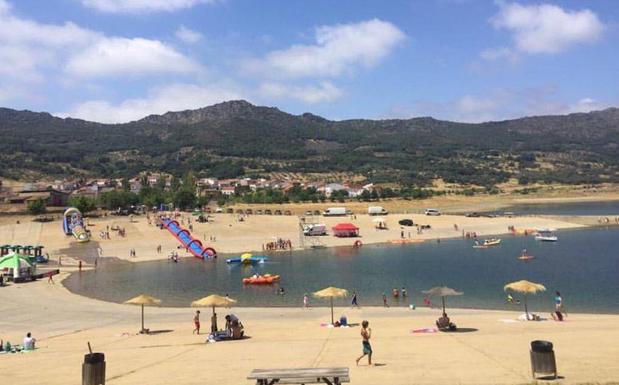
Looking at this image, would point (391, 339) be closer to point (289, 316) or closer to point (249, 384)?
point (249, 384)

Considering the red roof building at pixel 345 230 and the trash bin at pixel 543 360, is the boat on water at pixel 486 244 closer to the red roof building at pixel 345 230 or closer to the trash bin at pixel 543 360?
the red roof building at pixel 345 230

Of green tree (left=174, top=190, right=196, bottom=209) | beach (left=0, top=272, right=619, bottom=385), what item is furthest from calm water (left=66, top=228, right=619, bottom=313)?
green tree (left=174, top=190, right=196, bottom=209)

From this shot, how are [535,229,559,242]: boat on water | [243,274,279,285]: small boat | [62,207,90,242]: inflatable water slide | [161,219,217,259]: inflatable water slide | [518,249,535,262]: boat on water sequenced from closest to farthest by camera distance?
1. [243,274,279,285]: small boat
2. [518,249,535,262]: boat on water
3. [161,219,217,259]: inflatable water slide
4. [62,207,90,242]: inflatable water slide
5. [535,229,559,242]: boat on water

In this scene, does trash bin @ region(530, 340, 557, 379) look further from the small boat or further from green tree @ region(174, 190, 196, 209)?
green tree @ region(174, 190, 196, 209)

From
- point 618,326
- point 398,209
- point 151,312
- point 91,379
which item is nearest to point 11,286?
point 151,312

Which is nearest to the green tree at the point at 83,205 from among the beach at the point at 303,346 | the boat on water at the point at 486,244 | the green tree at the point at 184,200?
the green tree at the point at 184,200

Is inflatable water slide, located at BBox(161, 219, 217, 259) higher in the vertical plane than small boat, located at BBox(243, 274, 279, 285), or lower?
higher

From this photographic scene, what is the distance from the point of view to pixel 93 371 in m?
13.0

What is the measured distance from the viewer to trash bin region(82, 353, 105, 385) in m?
12.9

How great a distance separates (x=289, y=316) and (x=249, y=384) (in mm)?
16336

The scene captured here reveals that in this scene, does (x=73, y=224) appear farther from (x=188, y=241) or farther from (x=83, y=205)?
(x=188, y=241)

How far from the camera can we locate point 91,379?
12922 millimetres

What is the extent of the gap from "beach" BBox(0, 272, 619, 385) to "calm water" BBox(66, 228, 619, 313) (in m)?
5.79

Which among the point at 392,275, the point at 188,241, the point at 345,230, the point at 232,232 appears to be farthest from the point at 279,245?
the point at 392,275
